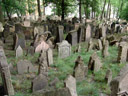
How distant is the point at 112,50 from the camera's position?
9.05 meters

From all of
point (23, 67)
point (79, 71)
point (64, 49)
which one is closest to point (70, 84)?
point (79, 71)

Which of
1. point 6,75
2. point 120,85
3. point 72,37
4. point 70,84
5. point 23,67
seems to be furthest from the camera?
point 72,37

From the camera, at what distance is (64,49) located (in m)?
7.82

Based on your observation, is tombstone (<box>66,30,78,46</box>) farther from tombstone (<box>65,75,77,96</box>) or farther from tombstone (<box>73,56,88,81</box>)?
A: tombstone (<box>65,75,77,96</box>)

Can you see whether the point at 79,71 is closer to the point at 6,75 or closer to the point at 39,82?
the point at 39,82

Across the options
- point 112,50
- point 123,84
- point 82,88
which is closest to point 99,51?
point 112,50

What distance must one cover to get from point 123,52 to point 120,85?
4068 millimetres

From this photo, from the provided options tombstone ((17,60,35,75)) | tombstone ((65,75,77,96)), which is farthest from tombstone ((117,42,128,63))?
tombstone ((17,60,35,75))

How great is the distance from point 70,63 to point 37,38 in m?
3.07

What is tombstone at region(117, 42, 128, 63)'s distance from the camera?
680cm

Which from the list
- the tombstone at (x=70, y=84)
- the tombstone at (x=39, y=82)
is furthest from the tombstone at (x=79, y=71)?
the tombstone at (x=39, y=82)

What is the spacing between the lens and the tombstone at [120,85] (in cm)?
321

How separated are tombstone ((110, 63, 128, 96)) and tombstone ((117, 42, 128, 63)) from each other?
3698 mm

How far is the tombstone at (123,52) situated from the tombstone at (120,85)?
3.70 meters
